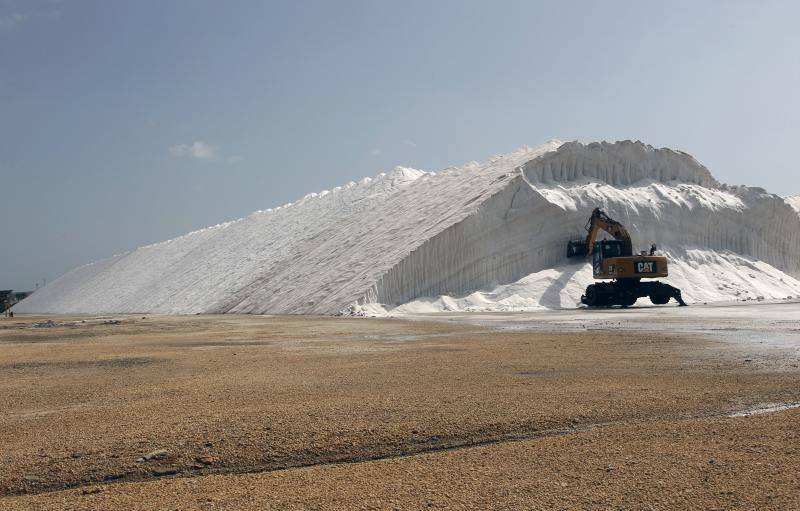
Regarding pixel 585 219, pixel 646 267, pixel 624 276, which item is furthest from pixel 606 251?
pixel 585 219

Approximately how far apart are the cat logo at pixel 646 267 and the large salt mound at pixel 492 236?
3.74 m

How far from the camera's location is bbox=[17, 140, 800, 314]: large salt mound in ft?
113

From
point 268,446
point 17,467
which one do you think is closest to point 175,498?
point 268,446

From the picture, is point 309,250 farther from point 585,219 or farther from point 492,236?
point 585,219

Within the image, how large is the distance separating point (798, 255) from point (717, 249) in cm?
914

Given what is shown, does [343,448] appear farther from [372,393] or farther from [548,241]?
[548,241]

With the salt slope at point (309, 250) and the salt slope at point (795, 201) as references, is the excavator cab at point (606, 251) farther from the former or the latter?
the salt slope at point (795, 201)

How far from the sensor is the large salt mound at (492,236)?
3459 cm

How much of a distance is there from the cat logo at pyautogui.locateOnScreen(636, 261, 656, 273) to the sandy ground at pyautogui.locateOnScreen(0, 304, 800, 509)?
20.0m

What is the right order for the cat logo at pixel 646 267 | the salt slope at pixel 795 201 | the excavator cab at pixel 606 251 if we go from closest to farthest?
1. the cat logo at pixel 646 267
2. the excavator cab at pixel 606 251
3. the salt slope at pixel 795 201

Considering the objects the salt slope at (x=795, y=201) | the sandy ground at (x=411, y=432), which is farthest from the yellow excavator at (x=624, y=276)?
the salt slope at (x=795, y=201)

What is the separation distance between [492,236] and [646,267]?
832 centimetres

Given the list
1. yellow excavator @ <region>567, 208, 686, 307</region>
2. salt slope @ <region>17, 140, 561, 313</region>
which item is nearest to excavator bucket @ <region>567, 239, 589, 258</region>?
yellow excavator @ <region>567, 208, 686, 307</region>

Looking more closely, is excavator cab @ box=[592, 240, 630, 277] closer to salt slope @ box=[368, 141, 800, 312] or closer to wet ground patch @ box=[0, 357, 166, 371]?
salt slope @ box=[368, 141, 800, 312]
